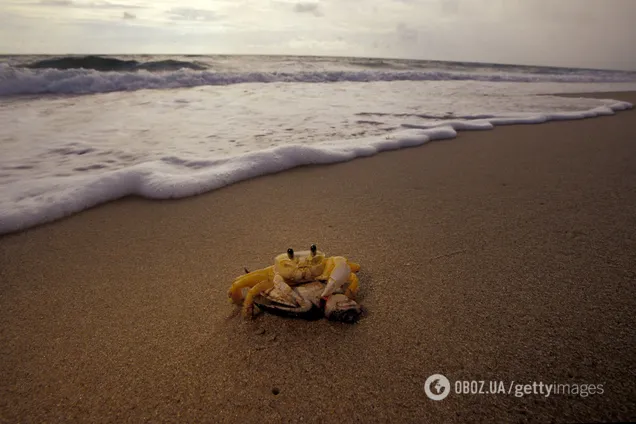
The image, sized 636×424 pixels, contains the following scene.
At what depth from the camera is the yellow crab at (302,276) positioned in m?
1.81

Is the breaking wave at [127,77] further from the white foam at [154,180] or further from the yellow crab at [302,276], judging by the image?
the yellow crab at [302,276]

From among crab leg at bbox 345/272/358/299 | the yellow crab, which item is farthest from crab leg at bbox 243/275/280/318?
crab leg at bbox 345/272/358/299

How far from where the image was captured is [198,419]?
1.43 metres

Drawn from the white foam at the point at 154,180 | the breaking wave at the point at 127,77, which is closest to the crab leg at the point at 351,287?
the white foam at the point at 154,180

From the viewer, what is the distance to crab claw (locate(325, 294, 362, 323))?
1.76 m

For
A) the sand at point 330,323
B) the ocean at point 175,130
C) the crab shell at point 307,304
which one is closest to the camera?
the sand at point 330,323

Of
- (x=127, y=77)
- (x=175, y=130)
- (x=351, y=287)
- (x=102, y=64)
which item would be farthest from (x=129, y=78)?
(x=351, y=287)

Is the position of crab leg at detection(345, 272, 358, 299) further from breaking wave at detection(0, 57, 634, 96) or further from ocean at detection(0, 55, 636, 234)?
breaking wave at detection(0, 57, 634, 96)

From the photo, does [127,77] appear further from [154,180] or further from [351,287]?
[351,287]

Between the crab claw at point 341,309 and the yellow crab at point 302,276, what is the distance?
0.04 m

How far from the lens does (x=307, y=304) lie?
68.4 inches

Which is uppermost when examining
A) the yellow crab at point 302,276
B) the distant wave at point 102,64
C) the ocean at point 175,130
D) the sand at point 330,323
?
the distant wave at point 102,64

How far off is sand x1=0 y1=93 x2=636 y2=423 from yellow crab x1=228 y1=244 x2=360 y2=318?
170mm

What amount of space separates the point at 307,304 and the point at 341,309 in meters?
0.17
